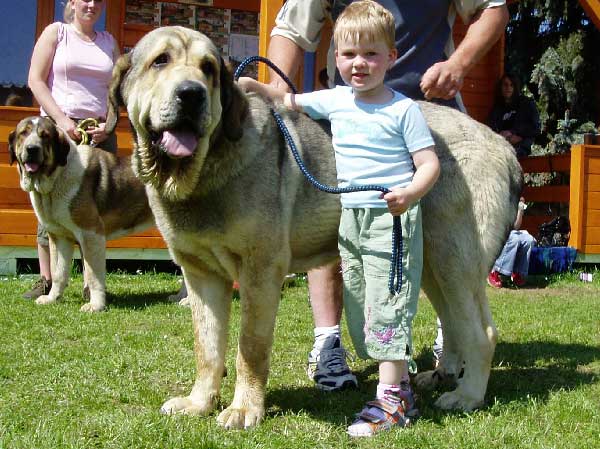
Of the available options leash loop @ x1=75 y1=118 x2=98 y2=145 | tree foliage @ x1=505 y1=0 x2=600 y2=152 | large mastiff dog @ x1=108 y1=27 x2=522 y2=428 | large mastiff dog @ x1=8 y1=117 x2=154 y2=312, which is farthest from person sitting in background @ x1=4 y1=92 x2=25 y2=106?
tree foliage @ x1=505 y1=0 x2=600 y2=152

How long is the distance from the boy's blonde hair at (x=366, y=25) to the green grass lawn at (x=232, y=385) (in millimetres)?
1642

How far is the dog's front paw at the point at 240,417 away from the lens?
9.78 ft

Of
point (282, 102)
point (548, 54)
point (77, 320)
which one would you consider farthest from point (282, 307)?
point (548, 54)

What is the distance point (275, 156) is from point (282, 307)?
342cm

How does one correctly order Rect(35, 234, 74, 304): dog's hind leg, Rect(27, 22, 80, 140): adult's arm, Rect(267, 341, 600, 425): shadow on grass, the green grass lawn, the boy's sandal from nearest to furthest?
the green grass lawn
the boy's sandal
Rect(267, 341, 600, 425): shadow on grass
Rect(27, 22, 80, 140): adult's arm
Rect(35, 234, 74, 304): dog's hind leg

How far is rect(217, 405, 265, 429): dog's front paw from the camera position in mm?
2982

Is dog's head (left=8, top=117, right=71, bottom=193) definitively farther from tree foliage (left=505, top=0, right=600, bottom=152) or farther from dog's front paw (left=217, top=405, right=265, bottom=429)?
tree foliage (left=505, top=0, right=600, bottom=152)

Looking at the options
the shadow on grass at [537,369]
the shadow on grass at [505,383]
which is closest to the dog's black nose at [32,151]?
the shadow on grass at [505,383]

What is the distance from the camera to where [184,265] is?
325 centimetres

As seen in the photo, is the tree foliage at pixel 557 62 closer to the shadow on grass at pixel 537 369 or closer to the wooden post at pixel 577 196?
the wooden post at pixel 577 196

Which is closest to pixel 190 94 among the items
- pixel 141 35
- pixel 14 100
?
pixel 14 100

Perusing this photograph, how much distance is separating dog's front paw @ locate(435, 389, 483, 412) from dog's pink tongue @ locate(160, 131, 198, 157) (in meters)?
1.69

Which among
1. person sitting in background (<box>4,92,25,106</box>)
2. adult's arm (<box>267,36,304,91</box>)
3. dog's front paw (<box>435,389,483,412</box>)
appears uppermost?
adult's arm (<box>267,36,304,91</box>)

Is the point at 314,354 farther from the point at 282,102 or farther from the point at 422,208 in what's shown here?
the point at 282,102
